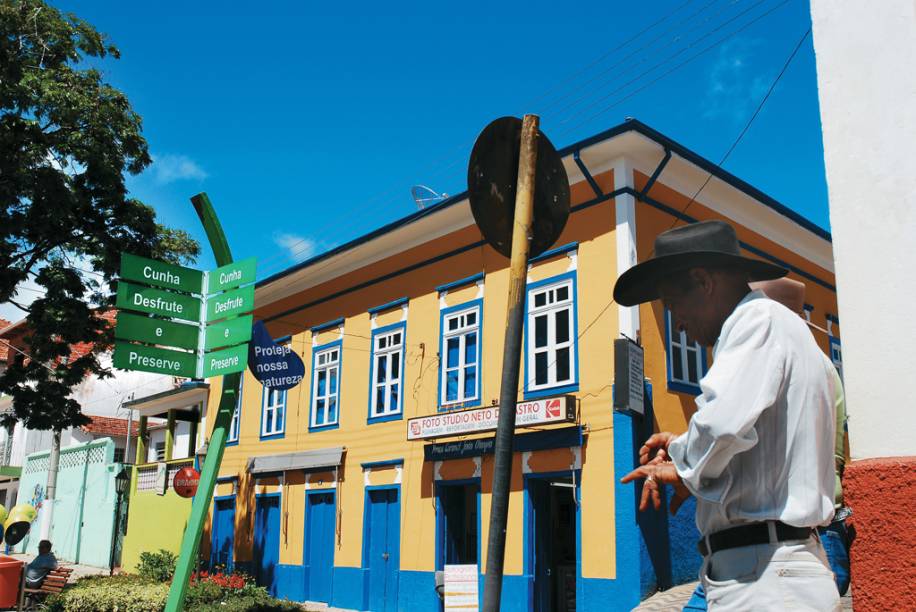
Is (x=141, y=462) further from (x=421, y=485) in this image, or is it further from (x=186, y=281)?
(x=186, y=281)

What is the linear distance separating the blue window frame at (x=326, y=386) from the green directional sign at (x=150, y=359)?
1099cm

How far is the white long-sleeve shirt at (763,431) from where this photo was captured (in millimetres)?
1978

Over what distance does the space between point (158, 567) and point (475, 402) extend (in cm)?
915

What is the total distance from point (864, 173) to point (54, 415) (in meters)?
15.5

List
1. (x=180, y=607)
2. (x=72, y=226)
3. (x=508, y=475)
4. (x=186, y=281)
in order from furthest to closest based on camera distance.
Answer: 1. (x=72, y=226)
2. (x=186, y=281)
3. (x=180, y=607)
4. (x=508, y=475)

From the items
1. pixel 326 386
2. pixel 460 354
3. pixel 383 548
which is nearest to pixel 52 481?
pixel 326 386

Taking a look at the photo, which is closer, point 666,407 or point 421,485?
point 666,407

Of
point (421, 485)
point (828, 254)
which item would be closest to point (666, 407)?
point (421, 485)

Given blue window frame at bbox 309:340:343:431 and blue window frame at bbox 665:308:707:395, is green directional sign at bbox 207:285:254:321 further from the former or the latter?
blue window frame at bbox 309:340:343:431

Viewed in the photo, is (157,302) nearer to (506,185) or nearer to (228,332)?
(228,332)

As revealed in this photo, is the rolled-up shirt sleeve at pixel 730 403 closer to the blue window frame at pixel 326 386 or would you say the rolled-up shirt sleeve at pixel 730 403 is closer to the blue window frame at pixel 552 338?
the blue window frame at pixel 552 338

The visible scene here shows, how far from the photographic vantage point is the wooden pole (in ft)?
9.91

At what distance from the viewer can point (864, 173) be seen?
3.08m

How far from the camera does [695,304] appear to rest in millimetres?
2418
